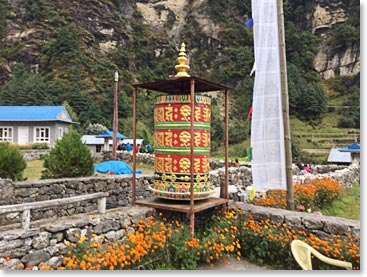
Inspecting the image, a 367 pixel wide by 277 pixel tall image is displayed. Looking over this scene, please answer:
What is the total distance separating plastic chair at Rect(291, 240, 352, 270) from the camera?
3.50 metres

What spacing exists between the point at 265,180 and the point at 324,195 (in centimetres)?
472

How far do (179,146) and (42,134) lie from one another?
2192cm

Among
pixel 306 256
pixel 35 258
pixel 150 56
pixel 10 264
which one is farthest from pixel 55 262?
pixel 150 56

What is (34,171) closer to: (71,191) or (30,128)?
(71,191)

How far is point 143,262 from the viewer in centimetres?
372

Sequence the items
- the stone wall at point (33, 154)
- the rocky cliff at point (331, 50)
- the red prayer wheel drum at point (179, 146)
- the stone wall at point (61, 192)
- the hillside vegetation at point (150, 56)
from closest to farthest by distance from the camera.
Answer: the red prayer wheel drum at point (179, 146)
the stone wall at point (61, 192)
the stone wall at point (33, 154)
the hillside vegetation at point (150, 56)
the rocky cliff at point (331, 50)

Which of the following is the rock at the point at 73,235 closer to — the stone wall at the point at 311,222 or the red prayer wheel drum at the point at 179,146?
the red prayer wheel drum at the point at 179,146

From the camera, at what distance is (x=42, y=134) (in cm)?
2325

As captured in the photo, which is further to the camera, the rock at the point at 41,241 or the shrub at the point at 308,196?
the shrub at the point at 308,196

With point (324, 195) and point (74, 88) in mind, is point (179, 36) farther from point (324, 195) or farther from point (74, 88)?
point (324, 195)

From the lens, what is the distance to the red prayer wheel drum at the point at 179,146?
4.42 m

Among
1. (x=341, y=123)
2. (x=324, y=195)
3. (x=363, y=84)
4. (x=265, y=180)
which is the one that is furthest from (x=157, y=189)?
(x=341, y=123)

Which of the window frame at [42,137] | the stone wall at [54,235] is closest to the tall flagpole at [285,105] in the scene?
the stone wall at [54,235]

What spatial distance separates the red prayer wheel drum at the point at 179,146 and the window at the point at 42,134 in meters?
21.3
